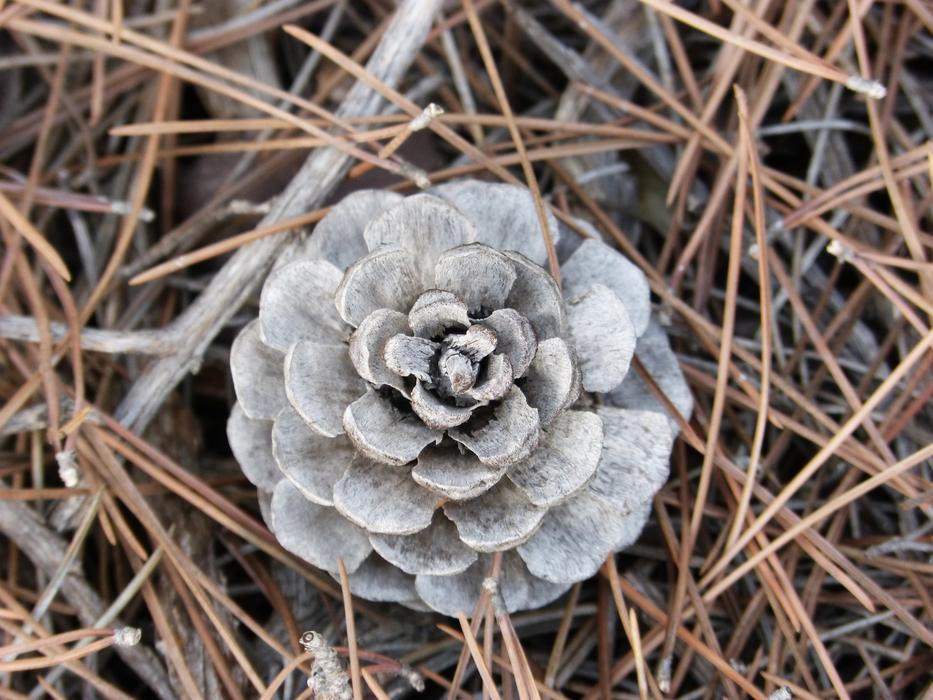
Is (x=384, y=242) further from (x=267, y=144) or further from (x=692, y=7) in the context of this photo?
(x=692, y=7)

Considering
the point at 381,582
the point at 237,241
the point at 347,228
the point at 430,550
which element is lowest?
the point at 381,582

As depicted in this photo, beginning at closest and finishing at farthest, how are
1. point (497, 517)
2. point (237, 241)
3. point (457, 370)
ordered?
1. point (457, 370)
2. point (497, 517)
3. point (237, 241)

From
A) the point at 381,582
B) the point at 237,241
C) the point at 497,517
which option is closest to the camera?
the point at 497,517

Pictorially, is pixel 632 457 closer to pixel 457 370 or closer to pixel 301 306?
pixel 457 370

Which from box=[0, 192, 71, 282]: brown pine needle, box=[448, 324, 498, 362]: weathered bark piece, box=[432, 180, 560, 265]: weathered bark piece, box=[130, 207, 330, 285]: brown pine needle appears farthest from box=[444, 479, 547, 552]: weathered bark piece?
box=[0, 192, 71, 282]: brown pine needle

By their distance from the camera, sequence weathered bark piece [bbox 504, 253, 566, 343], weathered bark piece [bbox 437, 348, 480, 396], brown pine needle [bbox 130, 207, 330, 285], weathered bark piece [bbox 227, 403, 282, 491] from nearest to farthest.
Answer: weathered bark piece [bbox 437, 348, 480, 396] → weathered bark piece [bbox 504, 253, 566, 343] → weathered bark piece [bbox 227, 403, 282, 491] → brown pine needle [bbox 130, 207, 330, 285]

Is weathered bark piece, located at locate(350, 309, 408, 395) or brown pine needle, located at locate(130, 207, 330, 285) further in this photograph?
brown pine needle, located at locate(130, 207, 330, 285)

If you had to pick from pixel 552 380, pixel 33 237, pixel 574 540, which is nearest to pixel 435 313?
pixel 552 380

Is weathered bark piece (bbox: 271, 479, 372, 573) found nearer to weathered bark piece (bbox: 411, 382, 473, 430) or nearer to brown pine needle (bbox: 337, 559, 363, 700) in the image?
brown pine needle (bbox: 337, 559, 363, 700)
